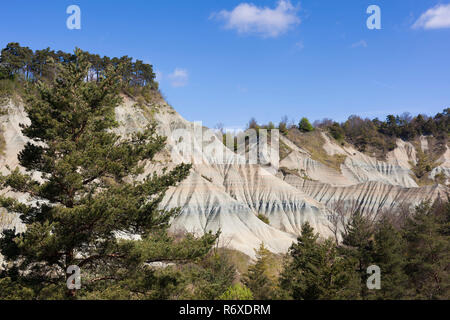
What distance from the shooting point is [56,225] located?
1245 cm

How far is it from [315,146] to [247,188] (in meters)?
44.5

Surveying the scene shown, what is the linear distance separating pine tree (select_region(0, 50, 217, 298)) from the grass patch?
83.5 meters

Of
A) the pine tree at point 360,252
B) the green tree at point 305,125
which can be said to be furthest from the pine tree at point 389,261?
the green tree at point 305,125

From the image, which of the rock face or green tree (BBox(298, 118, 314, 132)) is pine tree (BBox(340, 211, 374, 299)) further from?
green tree (BBox(298, 118, 314, 132))

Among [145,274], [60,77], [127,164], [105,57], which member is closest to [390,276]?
[145,274]

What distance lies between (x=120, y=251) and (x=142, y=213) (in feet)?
5.48

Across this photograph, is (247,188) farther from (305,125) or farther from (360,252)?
(305,125)

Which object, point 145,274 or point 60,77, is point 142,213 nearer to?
point 145,274

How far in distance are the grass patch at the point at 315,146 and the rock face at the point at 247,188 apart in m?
2.89

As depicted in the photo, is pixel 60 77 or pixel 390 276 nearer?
pixel 60 77

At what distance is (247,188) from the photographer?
64.2 m

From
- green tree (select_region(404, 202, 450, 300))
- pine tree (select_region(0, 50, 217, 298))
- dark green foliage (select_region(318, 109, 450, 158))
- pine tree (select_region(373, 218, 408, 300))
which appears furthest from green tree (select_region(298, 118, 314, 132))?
pine tree (select_region(0, 50, 217, 298))

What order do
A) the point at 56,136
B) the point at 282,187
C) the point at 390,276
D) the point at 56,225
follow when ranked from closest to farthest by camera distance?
the point at 56,225, the point at 56,136, the point at 390,276, the point at 282,187

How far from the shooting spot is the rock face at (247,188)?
4603 centimetres
